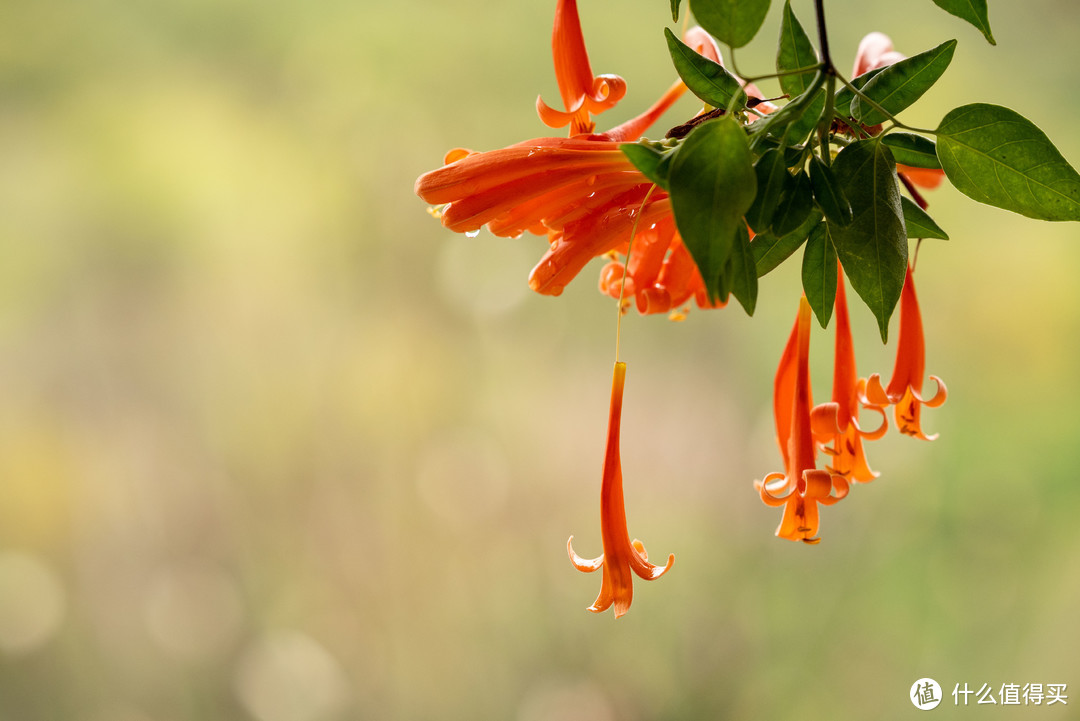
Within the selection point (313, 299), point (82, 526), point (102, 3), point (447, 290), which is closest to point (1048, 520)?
point (447, 290)

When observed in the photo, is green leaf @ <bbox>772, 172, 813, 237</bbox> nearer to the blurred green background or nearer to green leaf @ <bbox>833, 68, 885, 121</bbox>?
green leaf @ <bbox>833, 68, 885, 121</bbox>

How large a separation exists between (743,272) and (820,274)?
63 mm

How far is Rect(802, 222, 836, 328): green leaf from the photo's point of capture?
0.25 m

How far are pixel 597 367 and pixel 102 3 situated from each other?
2.86 feet

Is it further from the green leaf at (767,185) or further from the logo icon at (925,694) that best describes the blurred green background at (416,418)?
the green leaf at (767,185)

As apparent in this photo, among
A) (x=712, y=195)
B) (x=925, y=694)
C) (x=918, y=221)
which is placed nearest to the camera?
(x=712, y=195)

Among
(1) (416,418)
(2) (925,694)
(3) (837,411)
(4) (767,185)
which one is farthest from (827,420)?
(2) (925,694)

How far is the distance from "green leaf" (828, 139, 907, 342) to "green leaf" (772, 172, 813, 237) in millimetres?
12

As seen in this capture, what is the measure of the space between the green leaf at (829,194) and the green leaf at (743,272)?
1.1 inches

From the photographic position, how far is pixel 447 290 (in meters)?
1.22

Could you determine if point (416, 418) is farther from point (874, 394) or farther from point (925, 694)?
point (874, 394)

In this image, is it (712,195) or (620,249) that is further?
(620,249)

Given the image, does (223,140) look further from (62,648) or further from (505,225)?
(505,225)

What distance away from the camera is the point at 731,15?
0.67 ft
